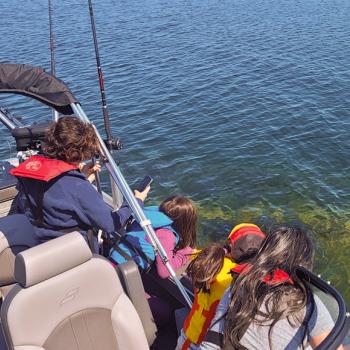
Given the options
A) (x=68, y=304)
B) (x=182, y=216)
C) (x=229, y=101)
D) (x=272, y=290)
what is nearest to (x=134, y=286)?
(x=68, y=304)

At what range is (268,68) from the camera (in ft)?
48.2

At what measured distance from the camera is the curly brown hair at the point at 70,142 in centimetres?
376

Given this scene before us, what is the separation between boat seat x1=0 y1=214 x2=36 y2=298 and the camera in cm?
434

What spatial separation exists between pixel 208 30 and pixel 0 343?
17.0m

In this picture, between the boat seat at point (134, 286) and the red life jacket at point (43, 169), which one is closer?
the red life jacket at point (43, 169)

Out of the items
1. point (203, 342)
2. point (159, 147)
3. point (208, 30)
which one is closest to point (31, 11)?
point (208, 30)

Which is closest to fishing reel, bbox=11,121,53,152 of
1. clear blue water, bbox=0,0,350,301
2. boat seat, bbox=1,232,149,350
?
boat seat, bbox=1,232,149,350

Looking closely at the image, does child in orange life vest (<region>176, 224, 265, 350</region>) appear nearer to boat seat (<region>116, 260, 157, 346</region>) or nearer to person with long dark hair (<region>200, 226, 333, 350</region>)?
person with long dark hair (<region>200, 226, 333, 350</region>)

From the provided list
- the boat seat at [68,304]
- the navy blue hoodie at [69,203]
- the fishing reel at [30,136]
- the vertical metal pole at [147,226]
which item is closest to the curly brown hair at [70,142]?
the navy blue hoodie at [69,203]

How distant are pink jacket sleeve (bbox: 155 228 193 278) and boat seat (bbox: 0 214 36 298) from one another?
1168 mm

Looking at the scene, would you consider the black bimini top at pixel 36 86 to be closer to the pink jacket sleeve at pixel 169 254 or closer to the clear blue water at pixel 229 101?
the pink jacket sleeve at pixel 169 254

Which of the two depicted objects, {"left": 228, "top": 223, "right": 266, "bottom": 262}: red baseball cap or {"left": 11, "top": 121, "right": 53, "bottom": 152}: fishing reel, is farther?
{"left": 11, "top": 121, "right": 53, "bottom": 152}: fishing reel

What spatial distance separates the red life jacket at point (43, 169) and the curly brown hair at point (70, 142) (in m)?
0.06

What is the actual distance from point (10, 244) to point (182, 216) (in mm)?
1592
